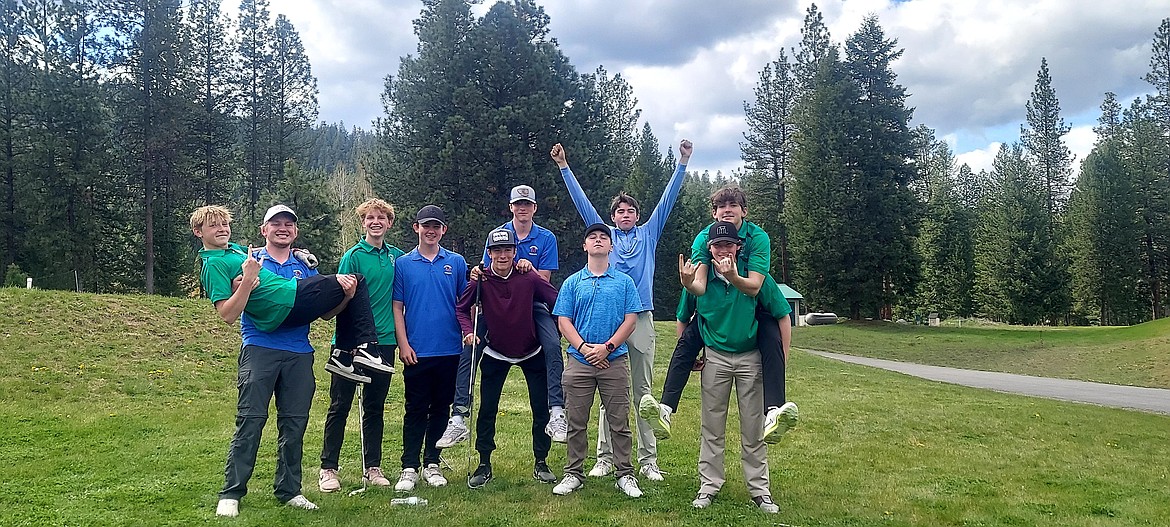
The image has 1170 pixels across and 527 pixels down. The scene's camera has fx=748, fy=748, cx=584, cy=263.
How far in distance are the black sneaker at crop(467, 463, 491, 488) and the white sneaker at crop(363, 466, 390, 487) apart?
62cm

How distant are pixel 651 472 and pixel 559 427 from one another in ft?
3.53

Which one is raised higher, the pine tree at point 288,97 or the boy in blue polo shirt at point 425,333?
the pine tree at point 288,97

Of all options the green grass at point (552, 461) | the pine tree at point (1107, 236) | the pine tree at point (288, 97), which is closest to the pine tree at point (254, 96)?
the pine tree at point (288, 97)

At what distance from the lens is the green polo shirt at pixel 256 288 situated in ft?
15.1

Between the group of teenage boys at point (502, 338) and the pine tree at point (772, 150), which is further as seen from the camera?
the pine tree at point (772, 150)

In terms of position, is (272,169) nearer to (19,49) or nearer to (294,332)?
(19,49)

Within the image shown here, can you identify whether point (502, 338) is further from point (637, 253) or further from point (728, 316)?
point (728, 316)

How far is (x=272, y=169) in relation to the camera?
1369 inches

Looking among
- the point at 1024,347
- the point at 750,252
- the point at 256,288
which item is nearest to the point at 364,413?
the point at 256,288

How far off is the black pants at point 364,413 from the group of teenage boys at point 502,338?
12 millimetres

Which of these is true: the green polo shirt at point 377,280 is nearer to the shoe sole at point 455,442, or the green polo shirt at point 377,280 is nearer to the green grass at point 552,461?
the shoe sole at point 455,442

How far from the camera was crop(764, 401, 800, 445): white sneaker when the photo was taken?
4516mm

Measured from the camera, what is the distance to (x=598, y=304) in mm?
5266

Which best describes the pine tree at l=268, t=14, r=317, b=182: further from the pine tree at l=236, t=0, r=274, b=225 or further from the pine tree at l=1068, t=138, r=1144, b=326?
the pine tree at l=1068, t=138, r=1144, b=326
